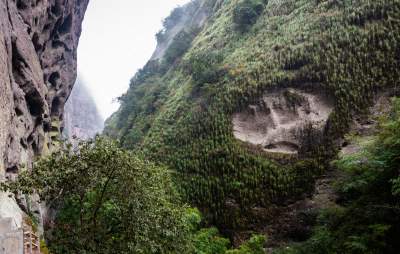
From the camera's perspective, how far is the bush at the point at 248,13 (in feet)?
127

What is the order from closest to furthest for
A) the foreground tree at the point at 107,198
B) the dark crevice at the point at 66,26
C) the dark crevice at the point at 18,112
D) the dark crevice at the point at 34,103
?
the foreground tree at the point at 107,198 → the dark crevice at the point at 18,112 → the dark crevice at the point at 34,103 → the dark crevice at the point at 66,26

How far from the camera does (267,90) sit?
97.2 feet

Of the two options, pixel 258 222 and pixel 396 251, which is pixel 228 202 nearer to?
pixel 258 222

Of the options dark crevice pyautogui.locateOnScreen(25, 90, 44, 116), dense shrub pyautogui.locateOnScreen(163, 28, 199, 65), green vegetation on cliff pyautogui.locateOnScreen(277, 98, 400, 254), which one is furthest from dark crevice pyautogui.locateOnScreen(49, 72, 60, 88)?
green vegetation on cliff pyautogui.locateOnScreen(277, 98, 400, 254)

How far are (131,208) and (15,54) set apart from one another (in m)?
13.0

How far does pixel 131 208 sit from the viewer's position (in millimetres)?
14438

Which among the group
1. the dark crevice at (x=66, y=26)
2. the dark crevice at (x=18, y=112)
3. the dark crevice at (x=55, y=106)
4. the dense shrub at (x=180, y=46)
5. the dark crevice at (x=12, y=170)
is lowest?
A: the dark crevice at (x=12, y=170)

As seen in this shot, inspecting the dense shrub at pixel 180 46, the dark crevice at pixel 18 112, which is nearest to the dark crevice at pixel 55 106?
the dark crevice at pixel 18 112

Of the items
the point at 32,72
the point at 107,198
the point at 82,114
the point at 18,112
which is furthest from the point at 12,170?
the point at 82,114

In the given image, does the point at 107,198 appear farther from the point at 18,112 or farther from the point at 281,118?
the point at 281,118

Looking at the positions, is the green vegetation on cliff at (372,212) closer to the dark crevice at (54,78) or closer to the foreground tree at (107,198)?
the foreground tree at (107,198)

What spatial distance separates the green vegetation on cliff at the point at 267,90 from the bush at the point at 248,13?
0.20 metres

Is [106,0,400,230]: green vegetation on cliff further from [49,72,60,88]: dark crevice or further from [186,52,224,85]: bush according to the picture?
[49,72,60,88]: dark crevice

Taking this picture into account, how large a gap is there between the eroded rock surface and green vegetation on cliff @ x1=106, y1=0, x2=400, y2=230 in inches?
23.8
